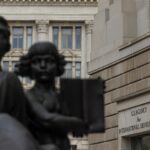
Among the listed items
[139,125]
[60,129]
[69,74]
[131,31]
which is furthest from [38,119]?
[69,74]

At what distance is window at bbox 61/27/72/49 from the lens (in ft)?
225

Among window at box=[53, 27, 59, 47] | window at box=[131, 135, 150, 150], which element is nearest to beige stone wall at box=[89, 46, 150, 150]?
window at box=[131, 135, 150, 150]

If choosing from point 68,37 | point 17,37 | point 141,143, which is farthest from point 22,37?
point 141,143

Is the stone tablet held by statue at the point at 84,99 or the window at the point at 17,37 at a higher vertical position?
the window at the point at 17,37

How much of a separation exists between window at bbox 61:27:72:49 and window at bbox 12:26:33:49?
3.12m

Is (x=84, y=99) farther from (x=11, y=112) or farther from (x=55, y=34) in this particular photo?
(x=55, y=34)

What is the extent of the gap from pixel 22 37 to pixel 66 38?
14.2ft

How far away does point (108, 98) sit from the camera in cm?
2234

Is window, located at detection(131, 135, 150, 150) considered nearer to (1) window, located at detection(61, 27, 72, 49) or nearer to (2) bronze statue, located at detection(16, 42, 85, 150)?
(2) bronze statue, located at detection(16, 42, 85, 150)

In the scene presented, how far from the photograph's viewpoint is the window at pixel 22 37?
68938mm

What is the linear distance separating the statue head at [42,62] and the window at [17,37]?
64.5m

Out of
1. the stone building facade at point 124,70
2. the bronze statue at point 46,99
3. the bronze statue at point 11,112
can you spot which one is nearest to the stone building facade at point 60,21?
the stone building facade at point 124,70

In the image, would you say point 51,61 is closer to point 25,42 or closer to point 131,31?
point 131,31

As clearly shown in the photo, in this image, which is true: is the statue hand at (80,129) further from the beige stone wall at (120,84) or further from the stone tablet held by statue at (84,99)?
the beige stone wall at (120,84)
